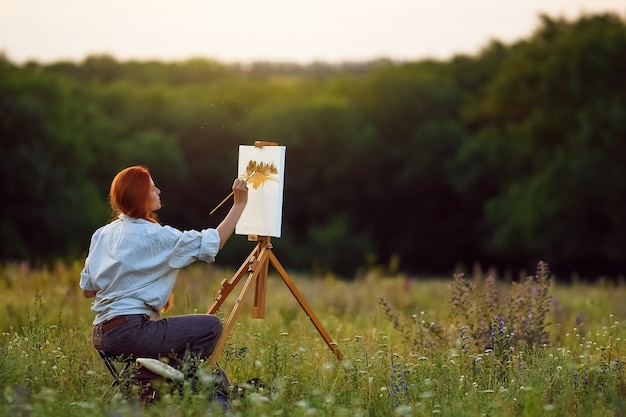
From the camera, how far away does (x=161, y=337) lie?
197 inches

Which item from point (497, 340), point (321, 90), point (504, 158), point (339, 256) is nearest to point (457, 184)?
point (504, 158)

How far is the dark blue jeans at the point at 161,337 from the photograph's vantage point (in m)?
4.96

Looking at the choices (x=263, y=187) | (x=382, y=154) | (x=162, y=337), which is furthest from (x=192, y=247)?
(x=382, y=154)

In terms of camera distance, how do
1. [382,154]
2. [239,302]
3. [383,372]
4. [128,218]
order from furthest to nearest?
[382,154], [383,372], [239,302], [128,218]

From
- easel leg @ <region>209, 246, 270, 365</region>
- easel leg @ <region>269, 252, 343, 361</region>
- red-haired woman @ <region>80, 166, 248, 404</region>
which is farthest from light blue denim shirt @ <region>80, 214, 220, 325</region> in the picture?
easel leg @ <region>269, 252, 343, 361</region>

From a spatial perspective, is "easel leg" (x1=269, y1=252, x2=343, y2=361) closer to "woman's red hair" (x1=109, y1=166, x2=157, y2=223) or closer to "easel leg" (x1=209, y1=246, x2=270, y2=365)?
"easel leg" (x1=209, y1=246, x2=270, y2=365)

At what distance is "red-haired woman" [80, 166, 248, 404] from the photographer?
497 centimetres

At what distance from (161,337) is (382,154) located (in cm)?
3580

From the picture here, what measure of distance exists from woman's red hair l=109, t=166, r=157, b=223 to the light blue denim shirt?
74mm

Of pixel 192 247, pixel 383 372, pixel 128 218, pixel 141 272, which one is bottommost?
pixel 383 372

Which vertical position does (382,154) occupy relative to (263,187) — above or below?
below

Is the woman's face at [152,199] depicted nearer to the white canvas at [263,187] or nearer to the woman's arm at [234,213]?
the woman's arm at [234,213]

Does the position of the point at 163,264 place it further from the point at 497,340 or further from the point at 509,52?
the point at 509,52

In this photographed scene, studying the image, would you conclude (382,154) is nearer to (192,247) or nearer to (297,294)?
(297,294)
